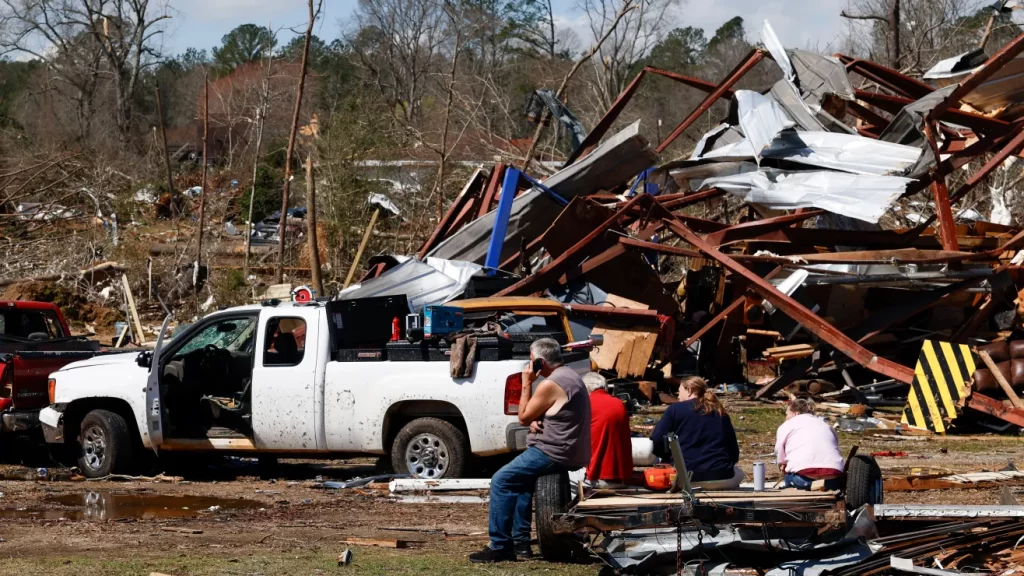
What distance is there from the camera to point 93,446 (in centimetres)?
1108

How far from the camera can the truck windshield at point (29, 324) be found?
13.3m

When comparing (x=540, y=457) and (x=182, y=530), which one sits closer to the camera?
(x=540, y=457)

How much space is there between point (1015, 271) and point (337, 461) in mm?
10062

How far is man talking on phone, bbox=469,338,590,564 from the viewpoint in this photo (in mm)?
7180

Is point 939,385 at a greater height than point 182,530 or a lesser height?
greater

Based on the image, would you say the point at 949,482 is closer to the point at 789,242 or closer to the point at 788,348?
the point at 789,242

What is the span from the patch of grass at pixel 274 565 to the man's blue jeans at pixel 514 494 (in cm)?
24

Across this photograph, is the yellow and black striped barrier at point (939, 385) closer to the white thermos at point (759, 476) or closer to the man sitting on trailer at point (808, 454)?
the man sitting on trailer at point (808, 454)

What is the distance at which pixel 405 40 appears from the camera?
195ft

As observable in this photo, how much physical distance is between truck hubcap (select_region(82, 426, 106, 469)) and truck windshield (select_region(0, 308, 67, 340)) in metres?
2.80

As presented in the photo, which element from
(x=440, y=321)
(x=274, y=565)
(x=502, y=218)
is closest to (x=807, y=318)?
(x=502, y=218)

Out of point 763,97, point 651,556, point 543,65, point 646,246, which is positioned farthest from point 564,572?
point 543,65

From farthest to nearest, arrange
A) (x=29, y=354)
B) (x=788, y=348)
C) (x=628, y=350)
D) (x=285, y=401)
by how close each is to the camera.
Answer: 1. (x=788, y=348)
2. (x=628, y=350)
3. (x=29, y=354)
4. (x=285, y=401)

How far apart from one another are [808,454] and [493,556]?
2.19m
